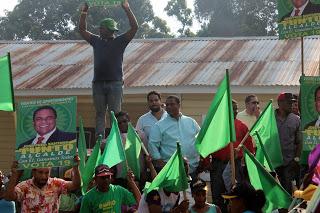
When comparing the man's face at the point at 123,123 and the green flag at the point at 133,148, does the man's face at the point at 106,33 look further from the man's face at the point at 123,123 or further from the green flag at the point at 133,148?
the green flag at the point at 133,148

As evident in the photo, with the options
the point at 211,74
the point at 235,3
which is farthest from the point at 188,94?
the point at 235,3

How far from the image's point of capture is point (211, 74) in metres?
16.7

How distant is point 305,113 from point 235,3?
41.4 m

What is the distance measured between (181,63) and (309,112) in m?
8.59

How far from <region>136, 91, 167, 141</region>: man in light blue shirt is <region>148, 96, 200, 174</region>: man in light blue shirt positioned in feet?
0.94

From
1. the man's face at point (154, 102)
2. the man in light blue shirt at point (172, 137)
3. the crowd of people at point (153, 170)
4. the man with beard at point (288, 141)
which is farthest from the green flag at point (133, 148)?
the man with beard at point (288, 141)

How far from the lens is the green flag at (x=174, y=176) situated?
8891mm

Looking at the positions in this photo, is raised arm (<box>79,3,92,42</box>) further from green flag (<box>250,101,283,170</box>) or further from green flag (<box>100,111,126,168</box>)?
green flag (<box>250,101,283,170</box>)

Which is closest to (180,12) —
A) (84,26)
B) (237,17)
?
(237,17)

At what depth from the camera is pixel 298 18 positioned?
1084 cm

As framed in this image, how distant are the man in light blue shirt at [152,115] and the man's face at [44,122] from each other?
6.18 ft

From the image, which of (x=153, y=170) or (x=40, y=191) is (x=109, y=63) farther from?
(x=40, y=191)

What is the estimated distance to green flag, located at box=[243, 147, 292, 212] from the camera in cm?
850

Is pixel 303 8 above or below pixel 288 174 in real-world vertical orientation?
above
